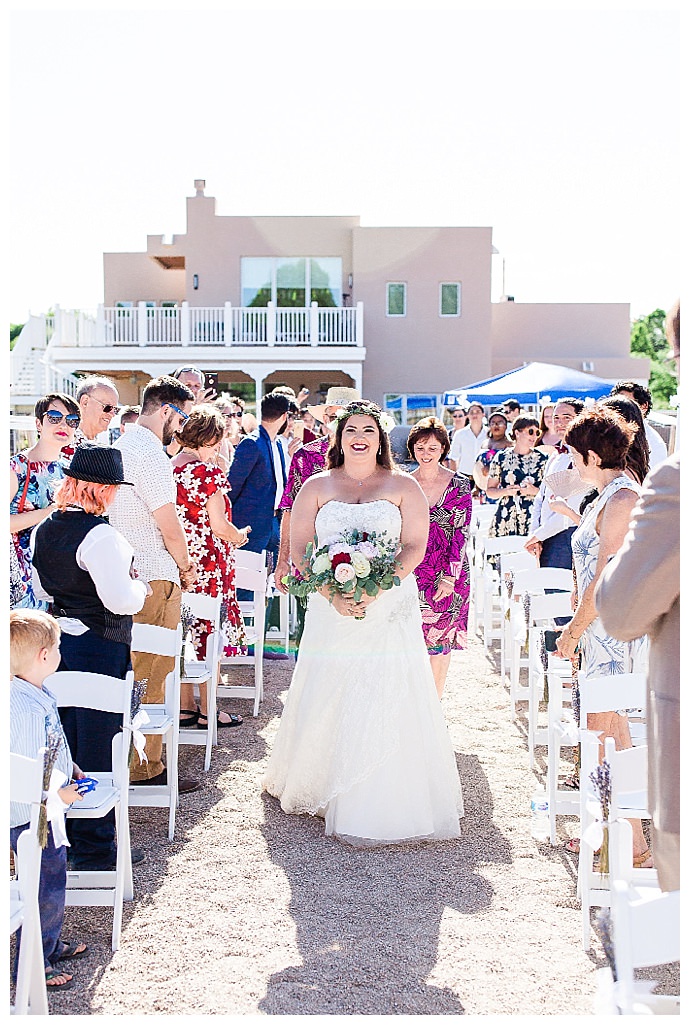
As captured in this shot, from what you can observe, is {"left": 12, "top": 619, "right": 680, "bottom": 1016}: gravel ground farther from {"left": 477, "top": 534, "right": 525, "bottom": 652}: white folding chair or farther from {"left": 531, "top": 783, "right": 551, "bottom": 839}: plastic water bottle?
{"left": 477, "top": 534, "right": 525, "bottom": 652}: white folding chair

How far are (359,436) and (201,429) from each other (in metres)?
1.51

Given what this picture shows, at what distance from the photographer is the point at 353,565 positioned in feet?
17.0

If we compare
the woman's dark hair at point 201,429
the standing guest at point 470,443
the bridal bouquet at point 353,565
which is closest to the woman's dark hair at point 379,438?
the bridal bouquet at point 353,565

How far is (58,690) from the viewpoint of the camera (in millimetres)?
4180

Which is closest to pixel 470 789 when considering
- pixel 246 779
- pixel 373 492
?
pixel 246 779

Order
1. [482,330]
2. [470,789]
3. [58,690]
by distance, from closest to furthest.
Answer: [58,690]
[470,789]
[482,330]

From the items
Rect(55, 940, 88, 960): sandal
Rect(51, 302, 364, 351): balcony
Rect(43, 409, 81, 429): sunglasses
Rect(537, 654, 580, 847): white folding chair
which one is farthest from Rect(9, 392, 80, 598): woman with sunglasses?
Rect(51, 302, 364, 351): balcony

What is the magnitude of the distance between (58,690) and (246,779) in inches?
89.8

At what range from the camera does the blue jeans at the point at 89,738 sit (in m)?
4.43

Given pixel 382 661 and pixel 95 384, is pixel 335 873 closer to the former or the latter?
pixel 382 661

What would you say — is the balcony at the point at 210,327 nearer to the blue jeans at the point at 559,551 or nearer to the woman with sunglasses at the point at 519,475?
the woman with sunglasses at the point at 519,475

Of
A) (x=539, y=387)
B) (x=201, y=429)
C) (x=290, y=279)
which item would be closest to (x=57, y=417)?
(x=201, y=429)

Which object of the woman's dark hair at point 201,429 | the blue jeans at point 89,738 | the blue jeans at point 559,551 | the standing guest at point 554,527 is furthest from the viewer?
the blue jeans at point 559,551

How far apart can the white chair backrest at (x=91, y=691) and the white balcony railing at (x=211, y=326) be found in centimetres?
2387
